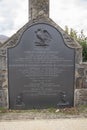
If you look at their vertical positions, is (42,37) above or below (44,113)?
above

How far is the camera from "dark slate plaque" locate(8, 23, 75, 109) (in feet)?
27.3

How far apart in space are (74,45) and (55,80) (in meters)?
1.19

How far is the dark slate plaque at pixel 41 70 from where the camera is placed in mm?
8320

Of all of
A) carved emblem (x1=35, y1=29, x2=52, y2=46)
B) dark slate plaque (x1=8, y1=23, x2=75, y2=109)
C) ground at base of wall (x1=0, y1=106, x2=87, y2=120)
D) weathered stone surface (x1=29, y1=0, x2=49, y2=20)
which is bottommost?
ground at base of wall (x1=0, y1=106, x2=87, y2=120)

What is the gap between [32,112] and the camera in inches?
314

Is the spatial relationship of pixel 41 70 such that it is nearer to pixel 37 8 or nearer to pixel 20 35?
pixel 20 35

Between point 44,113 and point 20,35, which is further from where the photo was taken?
point 20,35

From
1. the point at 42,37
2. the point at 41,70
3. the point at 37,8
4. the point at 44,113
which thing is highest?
the point at 37,8

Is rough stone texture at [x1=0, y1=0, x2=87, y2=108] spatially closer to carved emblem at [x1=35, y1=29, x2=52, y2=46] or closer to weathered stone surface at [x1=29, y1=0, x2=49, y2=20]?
weathered stone surface at [x1=29, y1=0, x2=49, y2=20]

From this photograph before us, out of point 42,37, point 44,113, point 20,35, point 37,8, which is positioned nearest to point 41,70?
point 42,37

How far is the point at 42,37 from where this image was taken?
332 inches

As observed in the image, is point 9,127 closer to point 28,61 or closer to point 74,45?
point 28,61

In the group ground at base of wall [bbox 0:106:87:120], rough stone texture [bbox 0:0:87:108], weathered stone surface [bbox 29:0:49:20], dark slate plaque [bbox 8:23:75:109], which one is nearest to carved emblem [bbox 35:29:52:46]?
dark slate plaque [bbox 8:23:75:109]

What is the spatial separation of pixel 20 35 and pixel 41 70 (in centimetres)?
119
